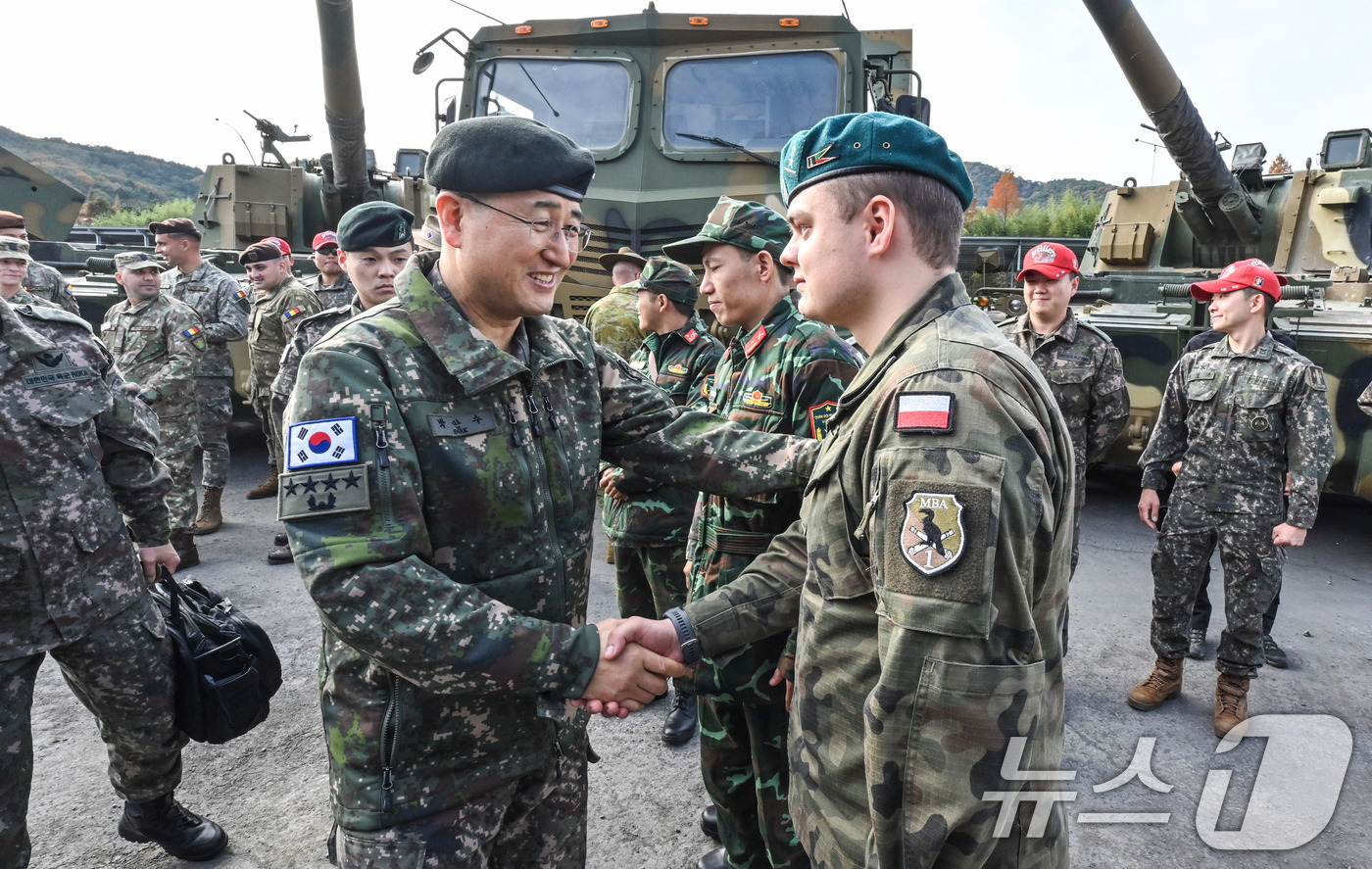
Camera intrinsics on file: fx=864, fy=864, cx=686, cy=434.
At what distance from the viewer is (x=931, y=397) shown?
1.14 meters

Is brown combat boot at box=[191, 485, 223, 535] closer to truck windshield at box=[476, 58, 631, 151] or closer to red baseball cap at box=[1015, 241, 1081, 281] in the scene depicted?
truck windshield at box=[476, 58, 631, 151]

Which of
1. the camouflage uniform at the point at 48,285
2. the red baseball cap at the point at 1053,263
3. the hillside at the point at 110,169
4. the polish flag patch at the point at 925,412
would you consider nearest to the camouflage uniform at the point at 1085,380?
the red baseball cap at the point at 1053,263

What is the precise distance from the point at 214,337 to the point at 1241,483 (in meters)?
6.23

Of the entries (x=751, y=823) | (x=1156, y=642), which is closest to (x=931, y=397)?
(x=751, y=823)

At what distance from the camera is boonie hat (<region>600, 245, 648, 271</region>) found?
5.63 meters

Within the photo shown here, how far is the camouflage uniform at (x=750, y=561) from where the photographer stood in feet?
7.36

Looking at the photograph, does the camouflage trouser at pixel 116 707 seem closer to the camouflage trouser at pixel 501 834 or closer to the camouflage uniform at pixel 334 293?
the camouflage trouser at pixel 501 834

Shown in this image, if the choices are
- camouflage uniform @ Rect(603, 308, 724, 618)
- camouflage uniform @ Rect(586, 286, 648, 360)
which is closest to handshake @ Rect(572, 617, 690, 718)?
camouflage uniform @ Rect(603, 308, 724, 618)

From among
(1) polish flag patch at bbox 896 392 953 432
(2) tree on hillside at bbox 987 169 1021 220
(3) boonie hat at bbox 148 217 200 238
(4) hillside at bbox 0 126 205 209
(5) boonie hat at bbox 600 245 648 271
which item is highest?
(4) hillside at bbox 0 126 205 209

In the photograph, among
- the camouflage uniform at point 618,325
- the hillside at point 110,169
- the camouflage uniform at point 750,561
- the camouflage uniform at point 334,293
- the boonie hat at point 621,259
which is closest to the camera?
the camouflage uniform at point 750,561

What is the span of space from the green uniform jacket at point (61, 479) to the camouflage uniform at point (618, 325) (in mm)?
2657

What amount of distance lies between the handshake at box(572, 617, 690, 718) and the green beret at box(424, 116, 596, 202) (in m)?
0.80

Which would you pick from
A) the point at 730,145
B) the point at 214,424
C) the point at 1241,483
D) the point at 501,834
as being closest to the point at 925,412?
the point at 501,834

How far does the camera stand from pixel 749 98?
252 inches
